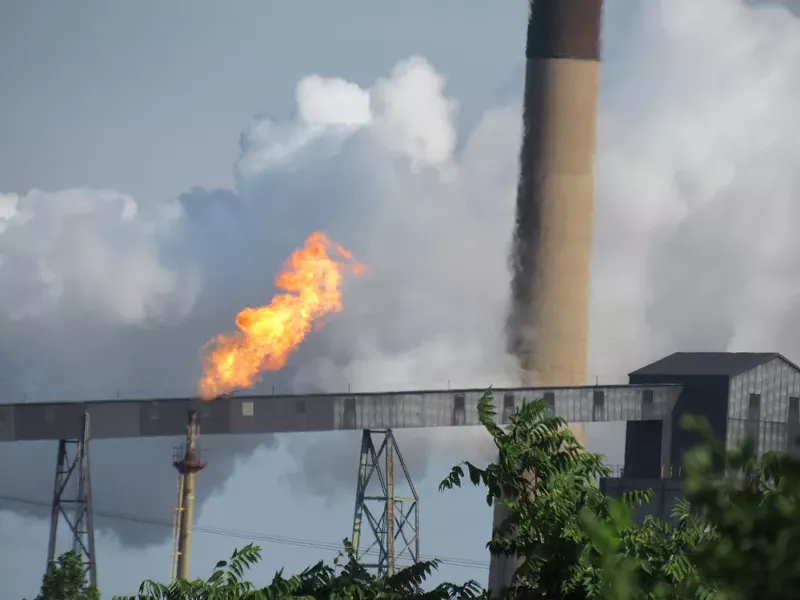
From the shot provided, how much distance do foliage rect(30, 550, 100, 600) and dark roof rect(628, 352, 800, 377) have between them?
4244cm

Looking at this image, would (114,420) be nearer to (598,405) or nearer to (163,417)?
(163,417)

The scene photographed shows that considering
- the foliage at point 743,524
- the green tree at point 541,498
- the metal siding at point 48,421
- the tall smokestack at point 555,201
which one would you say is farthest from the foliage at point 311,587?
the tall smokestack at point 555,201

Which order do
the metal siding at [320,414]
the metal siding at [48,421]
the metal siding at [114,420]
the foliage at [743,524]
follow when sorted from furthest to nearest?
the metal siding at [320,414] < the metal siding at [114,420] < the metal siding at [48,421] < the foliage at [743,524]

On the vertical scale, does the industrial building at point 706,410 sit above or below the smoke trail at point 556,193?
below

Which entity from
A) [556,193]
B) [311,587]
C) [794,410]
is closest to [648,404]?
[794,410]

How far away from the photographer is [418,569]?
2498cm

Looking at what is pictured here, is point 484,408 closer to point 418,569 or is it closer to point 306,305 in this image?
point 418,569

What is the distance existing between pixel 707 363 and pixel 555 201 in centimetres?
1395

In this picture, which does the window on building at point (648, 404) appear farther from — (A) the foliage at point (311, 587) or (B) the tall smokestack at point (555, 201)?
(A) the foliage at point (311, 587)

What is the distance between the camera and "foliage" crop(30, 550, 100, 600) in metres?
50.2

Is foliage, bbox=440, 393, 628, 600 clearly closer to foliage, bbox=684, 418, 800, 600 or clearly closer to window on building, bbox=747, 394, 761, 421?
foliage, bbox=684, 418, 800, 600

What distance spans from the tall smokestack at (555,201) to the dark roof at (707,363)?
4803mm

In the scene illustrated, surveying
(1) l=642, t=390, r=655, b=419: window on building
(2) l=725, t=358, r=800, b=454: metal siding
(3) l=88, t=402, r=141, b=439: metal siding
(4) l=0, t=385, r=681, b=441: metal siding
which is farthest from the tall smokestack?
(3) l=88, t=402, r=141, b=439: metal siding

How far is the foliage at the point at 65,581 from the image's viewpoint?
165ft
